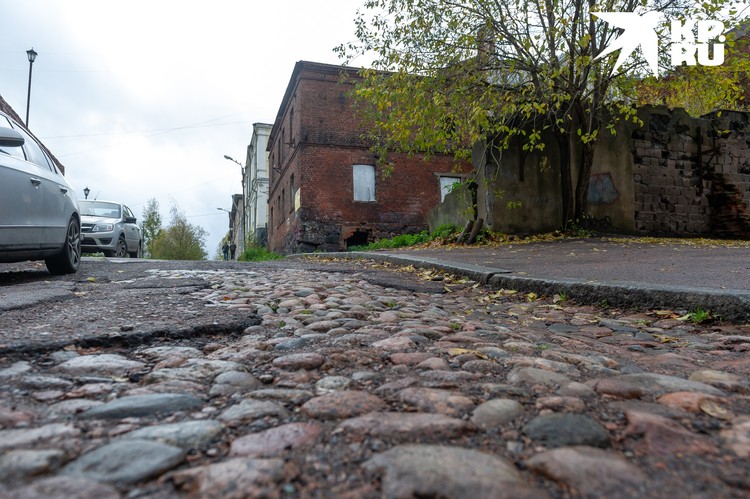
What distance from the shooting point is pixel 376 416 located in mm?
1492

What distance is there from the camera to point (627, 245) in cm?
988

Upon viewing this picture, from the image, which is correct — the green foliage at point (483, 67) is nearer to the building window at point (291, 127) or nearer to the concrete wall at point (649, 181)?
the concrete wall at point (649, 181)

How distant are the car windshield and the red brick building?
7.42 meters

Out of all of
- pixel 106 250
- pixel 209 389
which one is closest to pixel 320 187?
pixel 106 250

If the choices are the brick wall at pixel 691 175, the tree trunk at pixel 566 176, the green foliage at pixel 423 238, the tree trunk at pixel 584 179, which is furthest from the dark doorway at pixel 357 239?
the brick wall at pixel 691 175

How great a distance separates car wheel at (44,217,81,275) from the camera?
6.29 m

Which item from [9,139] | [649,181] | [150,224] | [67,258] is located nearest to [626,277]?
[9,139]

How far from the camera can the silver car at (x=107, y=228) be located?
13.9 metres

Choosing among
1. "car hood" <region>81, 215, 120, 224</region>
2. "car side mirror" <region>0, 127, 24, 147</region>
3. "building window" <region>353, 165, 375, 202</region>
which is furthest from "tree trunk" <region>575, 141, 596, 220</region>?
"car hood" <region>81, 215, 120, 224</region>

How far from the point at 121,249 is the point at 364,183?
1021 cm

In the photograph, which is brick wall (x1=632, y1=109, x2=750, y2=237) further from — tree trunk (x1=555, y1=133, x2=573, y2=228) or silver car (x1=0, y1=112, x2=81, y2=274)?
silver car (x1=0, y1=112, x2=81, y2=274)

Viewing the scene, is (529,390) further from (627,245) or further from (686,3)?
(686,3)

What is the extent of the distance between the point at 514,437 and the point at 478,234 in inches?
436

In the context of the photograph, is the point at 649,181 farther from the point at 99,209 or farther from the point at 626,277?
the point at 99,209
